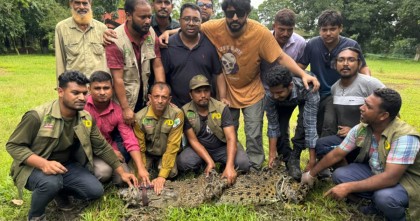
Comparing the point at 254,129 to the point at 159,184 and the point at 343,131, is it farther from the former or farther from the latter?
the point at 159,184

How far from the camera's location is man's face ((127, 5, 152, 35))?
4312 mm

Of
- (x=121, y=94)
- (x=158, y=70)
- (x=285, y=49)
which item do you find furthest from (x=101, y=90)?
(x=285, y=49)

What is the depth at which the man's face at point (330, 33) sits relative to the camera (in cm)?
472

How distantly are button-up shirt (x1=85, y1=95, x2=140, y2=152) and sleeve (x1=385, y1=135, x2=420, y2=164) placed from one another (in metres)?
2.81


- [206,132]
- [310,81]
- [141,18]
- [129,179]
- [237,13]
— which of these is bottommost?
[129,179]

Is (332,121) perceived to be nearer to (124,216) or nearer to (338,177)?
(338,177)

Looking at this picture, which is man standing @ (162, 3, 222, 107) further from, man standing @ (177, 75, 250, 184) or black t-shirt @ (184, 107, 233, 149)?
black t-shirt @ (184, 107, 233, 149)

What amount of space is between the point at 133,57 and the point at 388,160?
9.99ft

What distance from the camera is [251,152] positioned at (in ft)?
16.7

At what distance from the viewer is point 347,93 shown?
447 cm

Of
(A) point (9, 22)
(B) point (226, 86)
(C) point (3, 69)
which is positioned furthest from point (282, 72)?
(A) point (9, 22)

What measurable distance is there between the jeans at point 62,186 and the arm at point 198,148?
1.27 m

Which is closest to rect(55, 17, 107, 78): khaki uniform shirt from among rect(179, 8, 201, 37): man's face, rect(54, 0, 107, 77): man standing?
rect(54, 0, 107, 77): man standing

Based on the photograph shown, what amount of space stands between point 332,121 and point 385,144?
1.10 metres
